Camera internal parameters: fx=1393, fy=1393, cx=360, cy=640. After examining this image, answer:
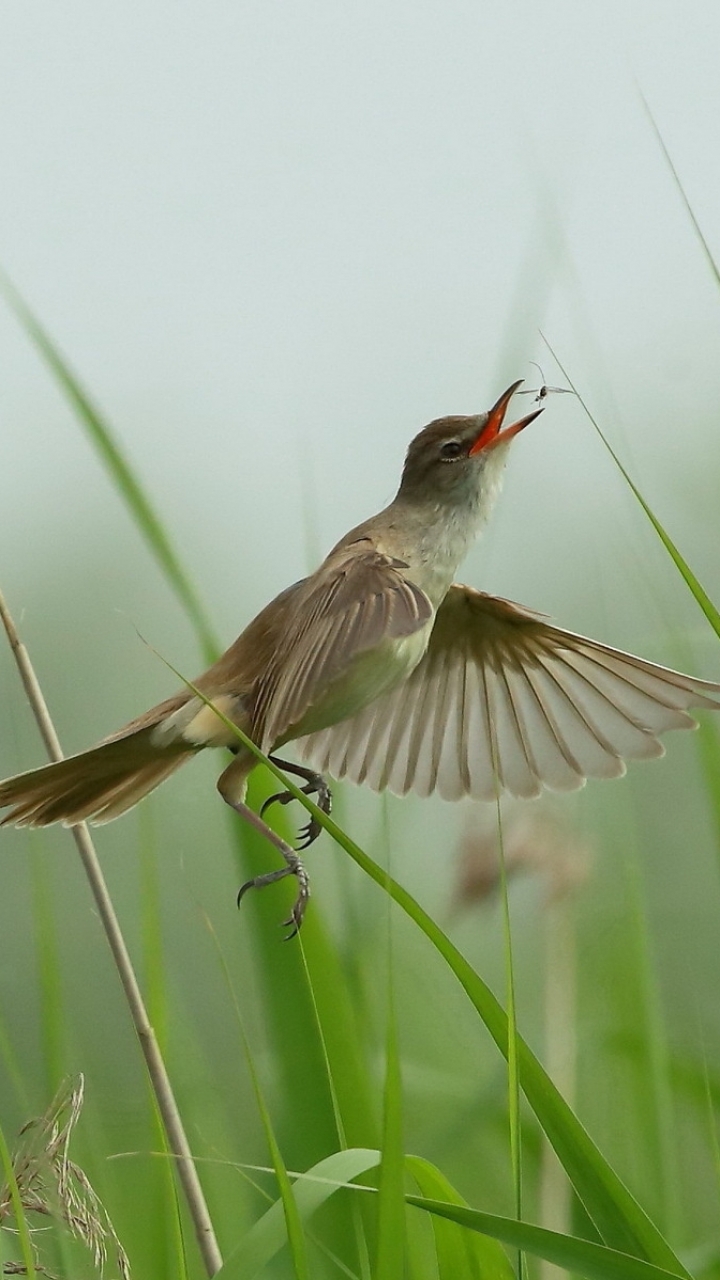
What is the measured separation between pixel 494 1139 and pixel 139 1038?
2.23ft

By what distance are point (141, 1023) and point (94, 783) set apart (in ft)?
1.85

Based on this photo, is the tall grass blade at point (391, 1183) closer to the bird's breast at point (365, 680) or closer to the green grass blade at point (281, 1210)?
the green grass blade at point (281, 1210)

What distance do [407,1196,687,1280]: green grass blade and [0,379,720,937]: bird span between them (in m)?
0.50

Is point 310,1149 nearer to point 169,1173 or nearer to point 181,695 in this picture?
point 169,1173

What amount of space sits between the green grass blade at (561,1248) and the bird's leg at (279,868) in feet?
1.49

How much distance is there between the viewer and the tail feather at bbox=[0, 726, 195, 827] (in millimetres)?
1847

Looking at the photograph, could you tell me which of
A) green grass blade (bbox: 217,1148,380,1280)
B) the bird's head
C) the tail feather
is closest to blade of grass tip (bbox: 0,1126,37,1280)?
green grass blade (bbox: 217,1148,380,1280)

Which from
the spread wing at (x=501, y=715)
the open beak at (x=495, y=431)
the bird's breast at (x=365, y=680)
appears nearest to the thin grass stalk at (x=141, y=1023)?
the bird's breast at (x=365, y=680)

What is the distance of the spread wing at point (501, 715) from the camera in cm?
222

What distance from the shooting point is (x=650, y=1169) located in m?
1.66

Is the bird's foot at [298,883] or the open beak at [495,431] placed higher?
the open beak at [495,431]

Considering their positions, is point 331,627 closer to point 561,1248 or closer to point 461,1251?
point 461,1251

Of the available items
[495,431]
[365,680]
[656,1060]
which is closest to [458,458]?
[495,431]

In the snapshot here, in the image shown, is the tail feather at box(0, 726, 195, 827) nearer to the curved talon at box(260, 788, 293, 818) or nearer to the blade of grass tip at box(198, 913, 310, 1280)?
the curved talon at box(260, 788, 293, 818)
